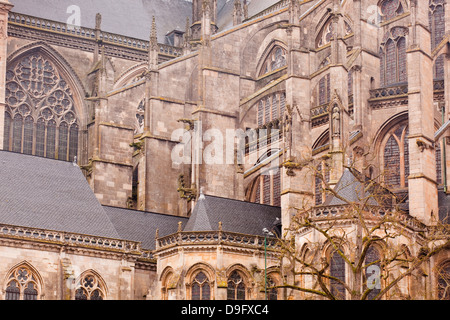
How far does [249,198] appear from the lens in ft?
194

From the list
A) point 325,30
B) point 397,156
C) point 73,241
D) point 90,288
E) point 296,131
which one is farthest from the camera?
point 325,30

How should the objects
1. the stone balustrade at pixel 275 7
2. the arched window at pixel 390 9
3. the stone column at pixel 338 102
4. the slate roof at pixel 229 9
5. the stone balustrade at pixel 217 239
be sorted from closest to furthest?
1. the stone balustrade at pixel 217 239
2. the stone column at pixel 338 102
3. the arched window at pixel 390 9
4. the stone balustrade at pixel 275 7
5. the slate roof at pixel 229 9

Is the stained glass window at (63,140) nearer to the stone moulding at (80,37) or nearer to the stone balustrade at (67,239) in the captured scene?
the stone moulding at (80,37)

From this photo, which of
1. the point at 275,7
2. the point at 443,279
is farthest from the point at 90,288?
the point at 275,7

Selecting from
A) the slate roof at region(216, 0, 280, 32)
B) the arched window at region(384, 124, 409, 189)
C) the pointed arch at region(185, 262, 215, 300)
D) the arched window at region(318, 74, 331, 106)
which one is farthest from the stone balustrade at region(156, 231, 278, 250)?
the slate roof at region(216, 0, 280, 32)

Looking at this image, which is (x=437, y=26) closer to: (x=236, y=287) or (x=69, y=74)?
(x=236, y=287)

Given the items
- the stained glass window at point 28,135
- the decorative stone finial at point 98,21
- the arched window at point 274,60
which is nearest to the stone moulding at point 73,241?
the arched window at point 274,60

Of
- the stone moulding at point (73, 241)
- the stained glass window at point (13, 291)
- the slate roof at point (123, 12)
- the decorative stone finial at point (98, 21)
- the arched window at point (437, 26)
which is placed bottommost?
the stained glass window at point (13, 291)

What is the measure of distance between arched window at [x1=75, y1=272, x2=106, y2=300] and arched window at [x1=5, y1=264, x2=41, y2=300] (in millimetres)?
1824

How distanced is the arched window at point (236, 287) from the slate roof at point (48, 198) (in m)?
5.82

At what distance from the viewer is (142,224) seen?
186 ft

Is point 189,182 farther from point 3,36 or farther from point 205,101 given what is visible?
point 3,36

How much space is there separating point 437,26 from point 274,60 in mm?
10694

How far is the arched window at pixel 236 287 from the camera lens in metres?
50.4
